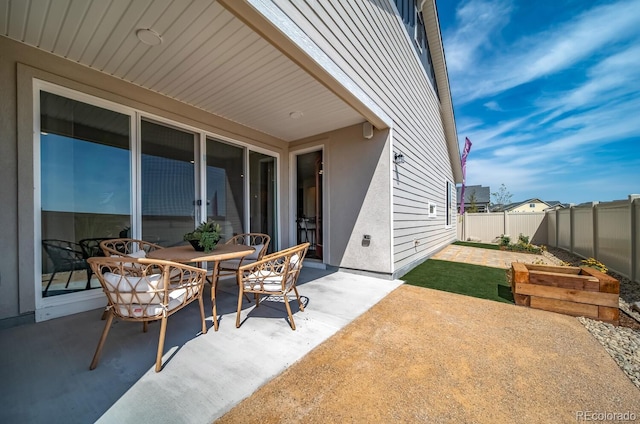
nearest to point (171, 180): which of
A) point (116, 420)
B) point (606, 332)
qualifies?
point (116, 420)

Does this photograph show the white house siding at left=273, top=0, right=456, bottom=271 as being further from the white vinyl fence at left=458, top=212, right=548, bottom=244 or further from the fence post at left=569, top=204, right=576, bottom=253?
the white vinyl fence at left=458, top=212, right=548, bottom=244

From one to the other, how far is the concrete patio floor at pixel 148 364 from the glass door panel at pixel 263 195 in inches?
86.4

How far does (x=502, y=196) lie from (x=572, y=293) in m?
25.7

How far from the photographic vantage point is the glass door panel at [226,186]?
12.9 feet

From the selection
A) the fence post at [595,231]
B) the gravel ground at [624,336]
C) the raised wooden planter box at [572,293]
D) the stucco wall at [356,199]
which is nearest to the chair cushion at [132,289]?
the stucco wall at [356,199]

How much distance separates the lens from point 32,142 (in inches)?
93.4

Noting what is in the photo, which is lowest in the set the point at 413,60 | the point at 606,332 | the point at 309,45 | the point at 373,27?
the point at 606,332

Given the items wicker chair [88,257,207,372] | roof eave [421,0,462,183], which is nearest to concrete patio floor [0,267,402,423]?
wicker chair [88,257,207,372]

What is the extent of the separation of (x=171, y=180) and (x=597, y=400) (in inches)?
185

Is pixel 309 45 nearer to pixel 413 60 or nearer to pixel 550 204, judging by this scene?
pixel 413 60

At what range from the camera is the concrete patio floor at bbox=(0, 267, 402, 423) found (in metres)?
1.29

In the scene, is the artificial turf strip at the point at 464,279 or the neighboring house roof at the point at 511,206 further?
the neighboring house roof at the point at 511,206

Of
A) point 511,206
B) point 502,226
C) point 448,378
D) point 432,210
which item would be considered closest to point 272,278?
point 448,378

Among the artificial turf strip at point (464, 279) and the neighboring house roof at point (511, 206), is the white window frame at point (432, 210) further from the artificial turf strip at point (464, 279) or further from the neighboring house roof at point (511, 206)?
the neighboring house roof at point (511, 206)
